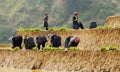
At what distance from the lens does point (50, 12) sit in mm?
124500

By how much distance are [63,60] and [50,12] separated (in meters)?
96.9

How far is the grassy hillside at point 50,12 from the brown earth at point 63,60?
80.6 metres

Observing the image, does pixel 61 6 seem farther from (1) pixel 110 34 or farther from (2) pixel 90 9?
(1) pixel 110 34

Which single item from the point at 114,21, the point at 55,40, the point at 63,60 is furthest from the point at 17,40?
the point at 114,21

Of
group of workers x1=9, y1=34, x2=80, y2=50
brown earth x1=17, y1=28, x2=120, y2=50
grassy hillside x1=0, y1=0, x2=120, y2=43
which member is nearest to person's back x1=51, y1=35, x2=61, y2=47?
group of workers x1=9, y1=34, x2=80, y2=50

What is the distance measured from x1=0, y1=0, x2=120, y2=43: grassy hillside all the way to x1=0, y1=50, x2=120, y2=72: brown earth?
264ft

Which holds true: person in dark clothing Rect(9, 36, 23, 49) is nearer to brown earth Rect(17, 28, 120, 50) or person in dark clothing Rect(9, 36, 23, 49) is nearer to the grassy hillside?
brown earth Rect(17, 28, 120, 50)

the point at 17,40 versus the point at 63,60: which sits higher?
the point at 17,40

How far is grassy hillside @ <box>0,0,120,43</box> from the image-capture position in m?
117

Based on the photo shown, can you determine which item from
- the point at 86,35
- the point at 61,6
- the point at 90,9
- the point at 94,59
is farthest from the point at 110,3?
the point at 94,59

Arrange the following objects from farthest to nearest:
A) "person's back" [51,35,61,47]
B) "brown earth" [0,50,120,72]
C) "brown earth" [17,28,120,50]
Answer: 1. "person's back" [51,35,61,47]
2. "brown earth" [17,28,120,50]
3. "brown earth" [0,50,120,72]

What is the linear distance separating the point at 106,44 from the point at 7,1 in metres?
105

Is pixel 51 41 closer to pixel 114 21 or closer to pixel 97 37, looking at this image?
pixel 97 37

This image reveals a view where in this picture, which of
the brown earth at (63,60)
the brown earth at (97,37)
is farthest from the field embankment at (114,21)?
the brown earth at (63,60)
